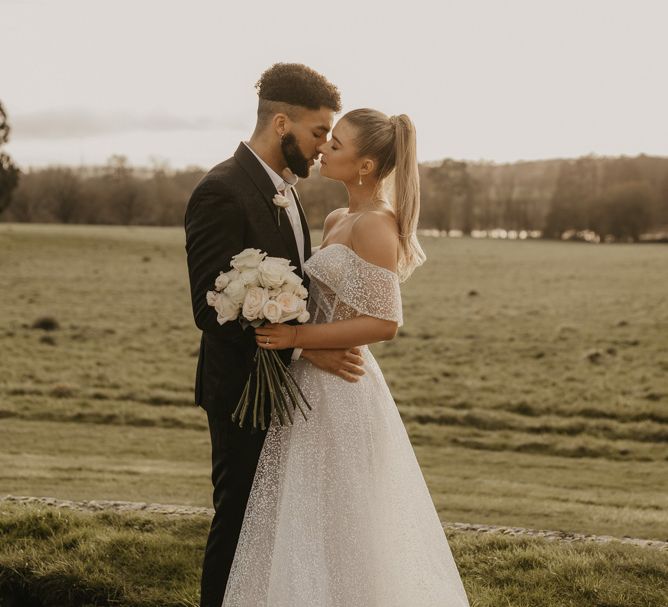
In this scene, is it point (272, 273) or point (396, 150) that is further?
point (396, 150)

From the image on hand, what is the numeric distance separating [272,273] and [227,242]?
0.38 meters

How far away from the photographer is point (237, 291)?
140 inches

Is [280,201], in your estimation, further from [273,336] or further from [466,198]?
[466,198]

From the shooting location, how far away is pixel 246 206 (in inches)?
153

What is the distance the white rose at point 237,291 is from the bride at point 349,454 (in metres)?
0.37

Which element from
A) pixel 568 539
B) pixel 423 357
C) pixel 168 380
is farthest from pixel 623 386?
pixel 568 539

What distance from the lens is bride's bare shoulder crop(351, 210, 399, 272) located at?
403 cm

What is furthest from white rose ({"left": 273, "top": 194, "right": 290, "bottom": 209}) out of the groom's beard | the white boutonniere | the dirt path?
the dirt path

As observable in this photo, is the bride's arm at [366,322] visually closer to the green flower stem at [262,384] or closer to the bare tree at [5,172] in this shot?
the green flower stem at [262,384]

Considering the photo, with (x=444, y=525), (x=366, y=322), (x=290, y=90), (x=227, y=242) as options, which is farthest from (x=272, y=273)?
(x=444, y=525)

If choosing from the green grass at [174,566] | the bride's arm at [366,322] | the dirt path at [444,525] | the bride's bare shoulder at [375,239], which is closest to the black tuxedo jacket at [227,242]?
the bride's arm at [366,322]

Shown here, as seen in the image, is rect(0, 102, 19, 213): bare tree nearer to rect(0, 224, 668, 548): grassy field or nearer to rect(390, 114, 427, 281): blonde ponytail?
rect(0, 224, 668, 548): grassy field

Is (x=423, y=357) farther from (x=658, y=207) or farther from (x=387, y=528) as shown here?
(x=658, y=207)

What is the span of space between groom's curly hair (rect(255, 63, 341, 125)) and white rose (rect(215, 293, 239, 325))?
104 centimetres
